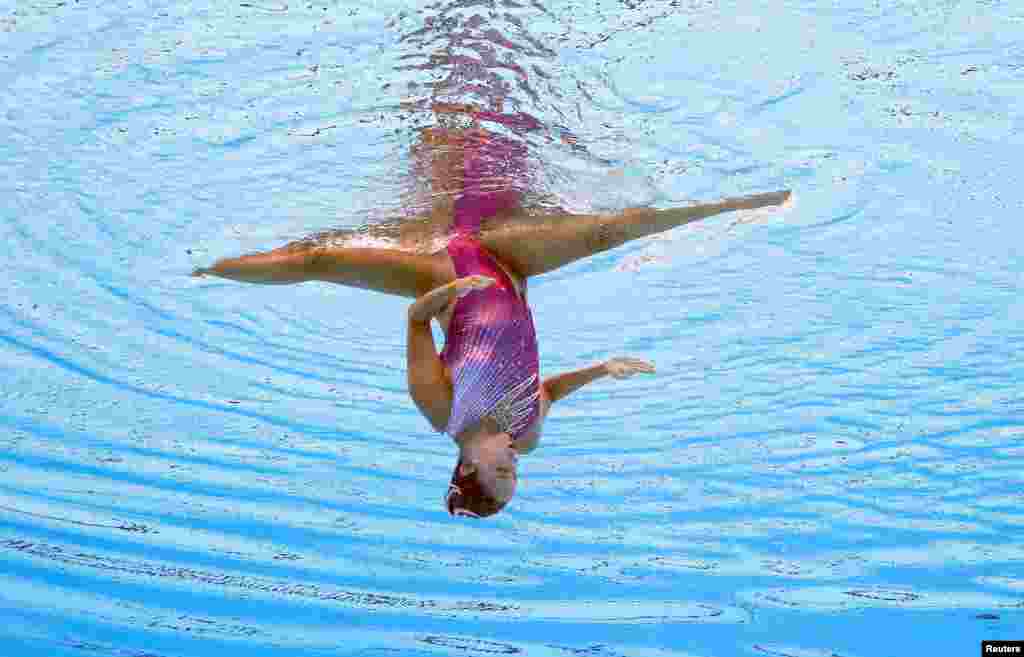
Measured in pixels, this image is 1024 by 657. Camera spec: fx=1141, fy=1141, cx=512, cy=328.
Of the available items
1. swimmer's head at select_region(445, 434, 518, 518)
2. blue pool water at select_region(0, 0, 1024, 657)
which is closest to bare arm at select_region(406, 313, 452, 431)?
swimmer's head at select_region(445, 434, 518, 518)

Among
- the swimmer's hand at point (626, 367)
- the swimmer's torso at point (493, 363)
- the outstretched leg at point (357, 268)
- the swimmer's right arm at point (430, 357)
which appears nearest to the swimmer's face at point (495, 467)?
the swimmer's torso at point (493, 363)

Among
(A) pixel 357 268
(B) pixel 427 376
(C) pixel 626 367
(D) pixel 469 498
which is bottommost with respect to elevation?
(D) pixel 469 498

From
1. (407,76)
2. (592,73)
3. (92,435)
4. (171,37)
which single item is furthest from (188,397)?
(592,73)

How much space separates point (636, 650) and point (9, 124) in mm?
5510

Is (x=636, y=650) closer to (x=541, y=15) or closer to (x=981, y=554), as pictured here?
(x=981, y=554)

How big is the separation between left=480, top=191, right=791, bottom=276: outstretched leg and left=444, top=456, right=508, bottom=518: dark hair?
131 cm

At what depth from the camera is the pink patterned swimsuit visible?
466cm

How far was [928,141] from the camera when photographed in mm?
8016

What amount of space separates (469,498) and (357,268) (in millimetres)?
1367

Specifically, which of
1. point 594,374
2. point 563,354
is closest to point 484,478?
point 594,374

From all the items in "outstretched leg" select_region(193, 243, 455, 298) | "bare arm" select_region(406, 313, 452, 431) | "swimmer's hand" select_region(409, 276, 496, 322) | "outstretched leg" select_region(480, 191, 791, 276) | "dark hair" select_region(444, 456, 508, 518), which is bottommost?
"dark hair" select_region(444, 456, 508, 518)

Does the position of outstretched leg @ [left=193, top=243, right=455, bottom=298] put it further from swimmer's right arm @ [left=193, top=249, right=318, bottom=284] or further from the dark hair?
the dark hair

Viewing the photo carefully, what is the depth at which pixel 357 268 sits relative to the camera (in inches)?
211

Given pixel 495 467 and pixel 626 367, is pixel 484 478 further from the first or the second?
pixel 626 367
